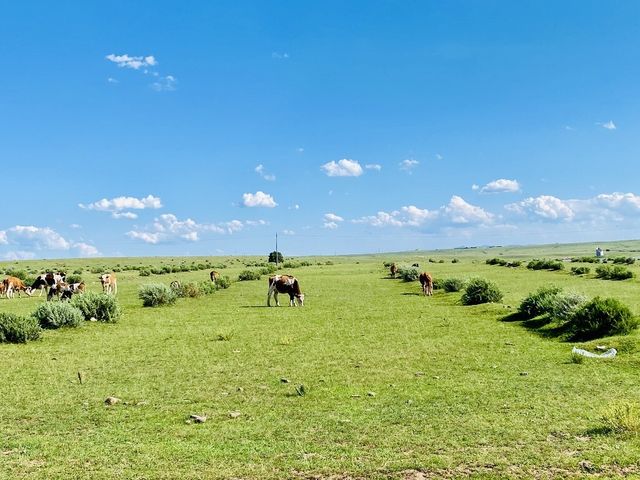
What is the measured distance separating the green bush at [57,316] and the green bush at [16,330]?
2.18m

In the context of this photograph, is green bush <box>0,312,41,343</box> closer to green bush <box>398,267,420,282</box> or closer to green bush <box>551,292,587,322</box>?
green bush <box>551,292,587,322</box>

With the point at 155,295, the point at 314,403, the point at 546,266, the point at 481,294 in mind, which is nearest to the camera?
the point at 314,403

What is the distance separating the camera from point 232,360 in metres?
15.1

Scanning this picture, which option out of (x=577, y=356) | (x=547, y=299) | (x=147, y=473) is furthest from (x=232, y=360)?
(x=547, y=299)

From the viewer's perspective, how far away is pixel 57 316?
21.2m

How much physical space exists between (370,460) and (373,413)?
89.4 inches

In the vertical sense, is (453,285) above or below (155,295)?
above

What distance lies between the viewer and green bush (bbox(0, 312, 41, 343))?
60.0ft

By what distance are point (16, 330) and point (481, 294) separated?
68.2 feet

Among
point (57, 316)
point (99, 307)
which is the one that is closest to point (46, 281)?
point (99, 307)

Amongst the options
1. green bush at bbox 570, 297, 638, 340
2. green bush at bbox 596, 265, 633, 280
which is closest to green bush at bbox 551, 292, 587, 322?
green bush at bbox 570, 297, 638, 340

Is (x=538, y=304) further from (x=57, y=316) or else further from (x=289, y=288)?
(x=57, y=316)

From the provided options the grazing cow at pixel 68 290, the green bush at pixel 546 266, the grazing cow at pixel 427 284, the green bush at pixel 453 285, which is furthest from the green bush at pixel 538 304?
the green bush at pixel 546 266

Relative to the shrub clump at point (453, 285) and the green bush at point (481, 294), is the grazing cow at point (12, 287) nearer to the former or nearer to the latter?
the shrub clump at point (453, 285)
